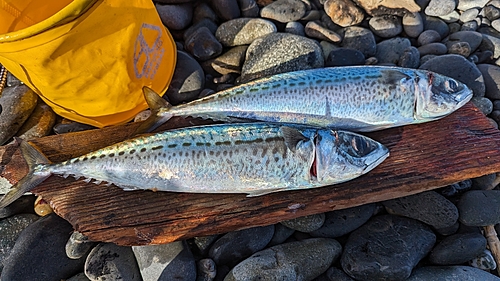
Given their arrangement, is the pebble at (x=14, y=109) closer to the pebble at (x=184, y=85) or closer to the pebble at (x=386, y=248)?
the pebble at (x=184, y=85)

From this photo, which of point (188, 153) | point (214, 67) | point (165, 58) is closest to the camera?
point (188, 153)

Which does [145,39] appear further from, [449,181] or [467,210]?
[467,210]

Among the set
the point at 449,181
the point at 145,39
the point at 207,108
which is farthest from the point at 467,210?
the point at 145,39

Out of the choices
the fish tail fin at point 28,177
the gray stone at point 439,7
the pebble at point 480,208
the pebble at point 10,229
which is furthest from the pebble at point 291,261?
the gray stone at point 439,7

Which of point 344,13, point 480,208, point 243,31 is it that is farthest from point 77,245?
point 344,13

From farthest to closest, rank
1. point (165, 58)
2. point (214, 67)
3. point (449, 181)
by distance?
point (214, 67) < point (165, 58) < point (449, 181)

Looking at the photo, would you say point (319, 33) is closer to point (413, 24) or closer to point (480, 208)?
point (413, 24)
